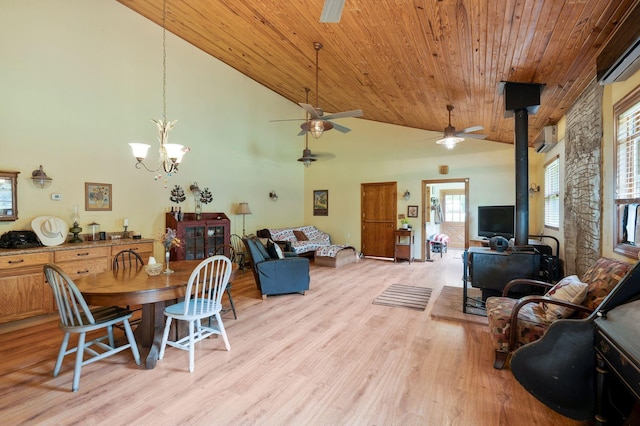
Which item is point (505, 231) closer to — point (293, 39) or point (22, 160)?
point (293, 39)

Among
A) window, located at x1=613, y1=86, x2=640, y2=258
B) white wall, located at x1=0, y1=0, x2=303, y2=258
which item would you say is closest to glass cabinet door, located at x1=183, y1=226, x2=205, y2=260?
white wall, located at x1=0, y1=0, x2=303, y2=258

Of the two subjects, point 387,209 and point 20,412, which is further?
point 387,209

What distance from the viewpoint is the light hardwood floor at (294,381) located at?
193 cm

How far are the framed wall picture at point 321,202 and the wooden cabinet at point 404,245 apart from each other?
2.24 meters

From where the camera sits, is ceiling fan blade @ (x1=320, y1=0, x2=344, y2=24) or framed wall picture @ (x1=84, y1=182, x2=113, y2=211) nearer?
ceiling fan blade @ (x1=320, y1=0, x2=344, y2=24)

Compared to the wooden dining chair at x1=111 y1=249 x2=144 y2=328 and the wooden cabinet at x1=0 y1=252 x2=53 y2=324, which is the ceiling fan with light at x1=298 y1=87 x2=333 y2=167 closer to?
the wooden dining chair at x1=111 y1=249 x2=144 y2=328

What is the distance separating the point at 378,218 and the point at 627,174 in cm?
574

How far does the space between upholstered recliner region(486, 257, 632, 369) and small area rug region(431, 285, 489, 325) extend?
3.06ft

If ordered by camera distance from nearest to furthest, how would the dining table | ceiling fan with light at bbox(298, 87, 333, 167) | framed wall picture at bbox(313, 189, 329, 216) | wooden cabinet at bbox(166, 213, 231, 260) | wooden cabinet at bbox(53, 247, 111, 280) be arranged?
the dining table
wooden cabinet at bbox(53, 247, 111, 280)
wooden cabinet at bbox(166, 213, 231, 260)
ceiling fan with light at bbox(298, 87, 333, 167)
framed wall picture at bbox(313, 189, 329, 216)

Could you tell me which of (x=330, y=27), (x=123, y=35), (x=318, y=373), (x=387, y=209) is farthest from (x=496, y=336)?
(x=123, y=35)

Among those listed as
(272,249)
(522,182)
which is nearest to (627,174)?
(522,182)

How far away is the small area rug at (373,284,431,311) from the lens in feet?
13.8

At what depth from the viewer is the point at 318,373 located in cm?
245

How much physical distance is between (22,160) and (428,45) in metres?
5.01
